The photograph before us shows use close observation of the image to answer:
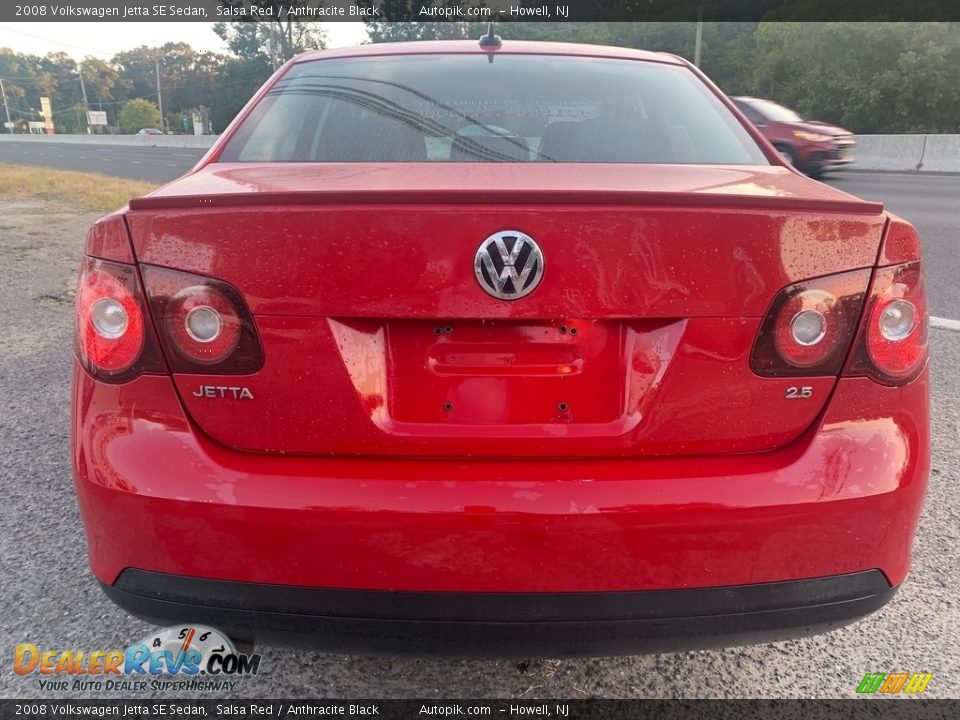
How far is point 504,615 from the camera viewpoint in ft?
Result: 4.70

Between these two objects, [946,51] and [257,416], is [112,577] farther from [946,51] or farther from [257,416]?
[946,51]

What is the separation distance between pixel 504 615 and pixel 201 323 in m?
0.84

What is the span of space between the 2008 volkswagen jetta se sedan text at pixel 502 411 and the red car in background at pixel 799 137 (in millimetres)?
12600

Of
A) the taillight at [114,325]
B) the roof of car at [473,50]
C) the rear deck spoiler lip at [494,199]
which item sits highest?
the roof of car at [473,50]

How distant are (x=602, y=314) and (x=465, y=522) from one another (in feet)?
1.57

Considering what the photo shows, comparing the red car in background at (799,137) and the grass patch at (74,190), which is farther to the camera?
the red car in background at (799,137)

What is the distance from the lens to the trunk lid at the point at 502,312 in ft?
4.50

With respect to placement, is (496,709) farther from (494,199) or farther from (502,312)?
(494,199)

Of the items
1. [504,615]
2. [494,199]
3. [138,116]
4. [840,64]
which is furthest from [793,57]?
[138,116]

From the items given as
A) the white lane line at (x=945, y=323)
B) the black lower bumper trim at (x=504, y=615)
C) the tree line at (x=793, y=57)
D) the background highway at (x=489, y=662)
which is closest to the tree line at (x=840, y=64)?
the tree line at (x=793, y=57)

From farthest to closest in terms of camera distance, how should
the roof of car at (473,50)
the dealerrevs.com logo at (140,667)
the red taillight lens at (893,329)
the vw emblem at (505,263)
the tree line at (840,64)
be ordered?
the tree line at (840,64), the roof of car at (473,50), the dealerrevs.com logo at (140,667), the red taillight lens at (893,329), the vw emblem at (505,263)

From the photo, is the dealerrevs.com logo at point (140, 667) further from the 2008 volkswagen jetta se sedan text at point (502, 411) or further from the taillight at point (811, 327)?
the taillight at point (811, 327)

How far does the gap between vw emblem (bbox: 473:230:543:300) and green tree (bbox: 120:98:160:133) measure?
11221 cm

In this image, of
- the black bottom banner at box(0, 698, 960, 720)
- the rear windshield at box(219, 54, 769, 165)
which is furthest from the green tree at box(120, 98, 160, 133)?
the black bottom banner at box(0, 698, 960, 720)
